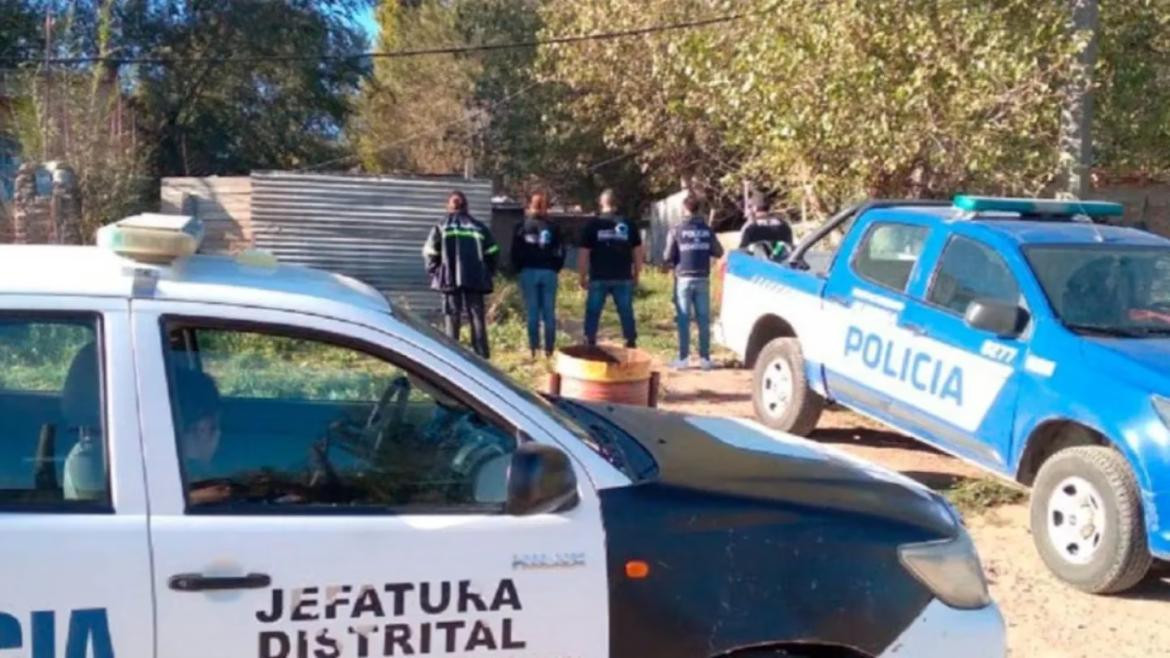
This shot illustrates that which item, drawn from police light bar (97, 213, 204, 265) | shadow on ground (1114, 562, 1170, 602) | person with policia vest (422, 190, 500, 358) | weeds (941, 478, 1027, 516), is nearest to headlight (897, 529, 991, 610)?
police light bar (97, 213, 204, 265)

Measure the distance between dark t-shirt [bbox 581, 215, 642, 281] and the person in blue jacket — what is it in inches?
12.6

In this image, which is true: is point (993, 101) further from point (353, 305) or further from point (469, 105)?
point (469, 105)

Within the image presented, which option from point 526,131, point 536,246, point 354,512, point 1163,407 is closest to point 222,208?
point 536,246

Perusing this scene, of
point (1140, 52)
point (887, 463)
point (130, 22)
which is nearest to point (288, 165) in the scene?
point (130, 22)

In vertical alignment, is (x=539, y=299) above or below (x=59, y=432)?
below

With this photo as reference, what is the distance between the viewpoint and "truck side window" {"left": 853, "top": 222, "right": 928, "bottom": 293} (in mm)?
7762

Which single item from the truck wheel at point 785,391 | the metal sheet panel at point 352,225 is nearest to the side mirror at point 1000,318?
the truck wheel at point 785,391

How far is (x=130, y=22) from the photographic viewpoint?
22.8m

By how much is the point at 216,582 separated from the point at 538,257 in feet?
31.5

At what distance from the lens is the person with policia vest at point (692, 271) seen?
12094 millimetres

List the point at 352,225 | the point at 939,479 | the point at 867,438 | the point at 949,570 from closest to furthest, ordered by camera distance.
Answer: the point at 949,570, the point at 939,479, the point at 867,438, the point at 352,225

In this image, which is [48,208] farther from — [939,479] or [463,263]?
[939,479]

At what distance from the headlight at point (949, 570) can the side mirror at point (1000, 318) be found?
10.6 ft

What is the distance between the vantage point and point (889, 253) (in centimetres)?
805
